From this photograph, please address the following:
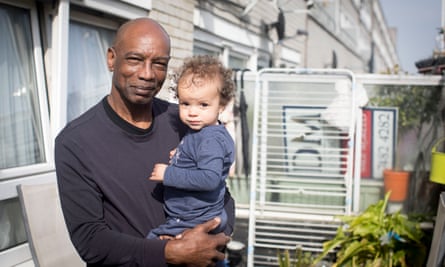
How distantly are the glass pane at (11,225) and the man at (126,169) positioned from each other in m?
1.22

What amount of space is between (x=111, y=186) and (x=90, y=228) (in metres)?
0.17

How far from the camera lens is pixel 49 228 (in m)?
Answer: 2.40

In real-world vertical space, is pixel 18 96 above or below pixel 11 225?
above

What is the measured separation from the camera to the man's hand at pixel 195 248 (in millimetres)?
1485

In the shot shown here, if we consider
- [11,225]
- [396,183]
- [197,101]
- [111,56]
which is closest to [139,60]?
[111,56]

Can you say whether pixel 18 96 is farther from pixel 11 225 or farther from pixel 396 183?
pixel 396 183

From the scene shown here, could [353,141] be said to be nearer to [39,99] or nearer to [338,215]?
[338,215]

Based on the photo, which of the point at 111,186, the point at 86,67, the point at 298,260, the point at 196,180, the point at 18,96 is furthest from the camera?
the point at 298,260

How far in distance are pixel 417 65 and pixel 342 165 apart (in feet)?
6.69

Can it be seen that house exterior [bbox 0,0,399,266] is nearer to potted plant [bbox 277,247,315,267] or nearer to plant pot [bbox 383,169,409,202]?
potted plant [bbox 277,247,315,267]

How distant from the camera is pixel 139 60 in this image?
166 cm

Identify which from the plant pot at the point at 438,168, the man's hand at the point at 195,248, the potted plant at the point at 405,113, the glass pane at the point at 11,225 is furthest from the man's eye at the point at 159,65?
the potted plant at the point at 405,113

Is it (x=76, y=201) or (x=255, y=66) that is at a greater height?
(x=255, y=66)

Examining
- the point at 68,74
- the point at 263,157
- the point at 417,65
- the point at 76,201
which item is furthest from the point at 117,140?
the point at 417,65
